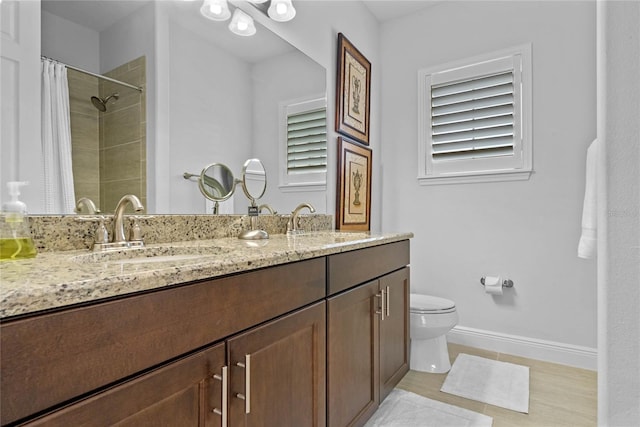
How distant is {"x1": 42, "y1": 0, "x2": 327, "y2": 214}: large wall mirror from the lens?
110 centimetres

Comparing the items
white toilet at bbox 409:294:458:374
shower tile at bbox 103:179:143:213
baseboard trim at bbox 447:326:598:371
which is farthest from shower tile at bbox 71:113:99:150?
baseboard trim at bbox 447:326:598:371

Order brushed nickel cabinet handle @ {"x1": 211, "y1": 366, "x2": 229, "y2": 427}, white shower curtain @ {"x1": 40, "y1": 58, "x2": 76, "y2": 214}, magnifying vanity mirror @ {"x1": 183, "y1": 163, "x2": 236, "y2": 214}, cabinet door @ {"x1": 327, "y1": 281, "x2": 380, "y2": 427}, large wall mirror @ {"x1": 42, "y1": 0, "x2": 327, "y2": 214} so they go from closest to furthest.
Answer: brushed nickel cabinet handle @ {"x1": 211, "y1": 366, "x2": 229, "y2": 427}
white shower curtain @ {"x1": 40, "y1": 58, "x2": 76, "y2": 214}
large wall mirror @ {"x1": 42, "y1": 0, "x2": 327, "y2": 214}
cabinet door @ {"x1": 327, "y1": 281, "x2": 380, "y2": 427}
magnifying vanity mirror @ {"x1": 183, "y1": 163, "x2": 236, "y2": 214}

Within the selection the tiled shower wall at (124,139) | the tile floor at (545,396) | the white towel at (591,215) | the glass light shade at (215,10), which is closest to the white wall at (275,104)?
the glass light shade at (215,10)

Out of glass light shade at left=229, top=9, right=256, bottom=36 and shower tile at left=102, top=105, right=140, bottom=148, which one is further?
glass light shade at left=229, top=9, right=256, bottom=36

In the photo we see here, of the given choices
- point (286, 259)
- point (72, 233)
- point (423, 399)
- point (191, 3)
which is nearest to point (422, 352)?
point (423, 399)

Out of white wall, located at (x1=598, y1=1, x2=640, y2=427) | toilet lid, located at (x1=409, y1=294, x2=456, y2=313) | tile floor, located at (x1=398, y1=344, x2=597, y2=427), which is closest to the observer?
white wall, located at (x1=598, y1=1, x2=640, y2=427)

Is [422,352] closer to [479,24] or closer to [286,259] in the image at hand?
[286,259]

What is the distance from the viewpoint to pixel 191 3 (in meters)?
1.44

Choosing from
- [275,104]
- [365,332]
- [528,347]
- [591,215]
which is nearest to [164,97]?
[275,104]

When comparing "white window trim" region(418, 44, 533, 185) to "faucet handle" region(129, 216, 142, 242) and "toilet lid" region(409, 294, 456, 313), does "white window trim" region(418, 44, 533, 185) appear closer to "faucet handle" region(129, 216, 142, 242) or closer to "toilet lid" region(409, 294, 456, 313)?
"toilet lid" region(409, 294, 456, 313)

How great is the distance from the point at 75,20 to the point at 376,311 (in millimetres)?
1520

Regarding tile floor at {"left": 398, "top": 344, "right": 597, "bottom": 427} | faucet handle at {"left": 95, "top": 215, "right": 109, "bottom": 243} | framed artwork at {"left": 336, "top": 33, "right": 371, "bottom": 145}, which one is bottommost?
tile floor at {"left": 398, "top": 344, "right": 597, "bottom": 427}

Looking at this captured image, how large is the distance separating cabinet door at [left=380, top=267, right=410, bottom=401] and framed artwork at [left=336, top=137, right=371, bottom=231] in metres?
0.65

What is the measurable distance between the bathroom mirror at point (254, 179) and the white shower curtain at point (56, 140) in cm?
74
